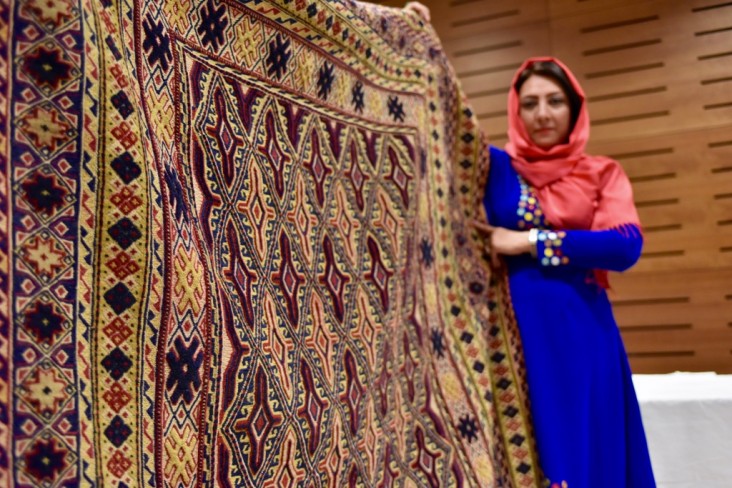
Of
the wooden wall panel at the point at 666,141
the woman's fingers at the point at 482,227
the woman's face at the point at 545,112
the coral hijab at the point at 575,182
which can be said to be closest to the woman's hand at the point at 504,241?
the woman's fingers at the point at 482,227

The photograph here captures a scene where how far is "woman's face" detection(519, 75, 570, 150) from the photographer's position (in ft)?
7.00

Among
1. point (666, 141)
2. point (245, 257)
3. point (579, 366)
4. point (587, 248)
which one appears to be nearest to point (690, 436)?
point (579, 366)

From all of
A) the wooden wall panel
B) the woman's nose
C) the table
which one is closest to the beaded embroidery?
the woman's nose

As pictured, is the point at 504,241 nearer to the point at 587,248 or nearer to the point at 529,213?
the point at 529,213

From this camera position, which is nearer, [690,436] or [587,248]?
[587,248]

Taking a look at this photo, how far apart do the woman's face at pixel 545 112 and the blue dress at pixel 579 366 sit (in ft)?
1.22

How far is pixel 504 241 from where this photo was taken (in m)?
1.99

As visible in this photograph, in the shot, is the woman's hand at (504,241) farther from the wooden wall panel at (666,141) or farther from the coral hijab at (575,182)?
the wooden wall panel at (666,141)

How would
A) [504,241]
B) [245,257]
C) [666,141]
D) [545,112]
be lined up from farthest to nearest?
[666,141], [545,112], [504,241], [245,257]

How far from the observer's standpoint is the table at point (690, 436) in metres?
2.21

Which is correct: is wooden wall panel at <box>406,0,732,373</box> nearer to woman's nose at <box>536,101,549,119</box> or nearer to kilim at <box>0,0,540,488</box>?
woman's nose at <box>536,101,549,119</box>

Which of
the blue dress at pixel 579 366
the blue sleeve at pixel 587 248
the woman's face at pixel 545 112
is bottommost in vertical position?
the blue dress at pixel 579 366

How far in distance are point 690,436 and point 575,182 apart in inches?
37.9

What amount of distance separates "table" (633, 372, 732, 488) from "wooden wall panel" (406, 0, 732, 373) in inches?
41.2
